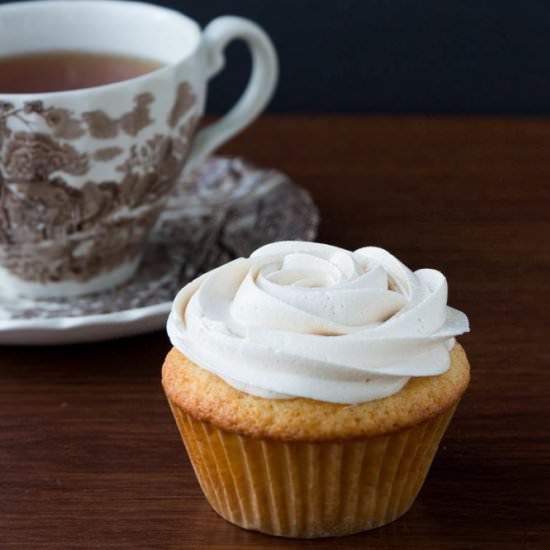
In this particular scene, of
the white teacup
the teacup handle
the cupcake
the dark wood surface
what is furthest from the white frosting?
the teacup handle

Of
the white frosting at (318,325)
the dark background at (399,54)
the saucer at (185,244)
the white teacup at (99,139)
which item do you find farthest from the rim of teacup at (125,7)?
the dark background at (399,54)

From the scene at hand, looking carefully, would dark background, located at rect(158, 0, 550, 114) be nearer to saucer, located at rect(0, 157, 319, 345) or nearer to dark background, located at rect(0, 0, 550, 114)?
dark background, located at rect(0, 0, 550, 114)

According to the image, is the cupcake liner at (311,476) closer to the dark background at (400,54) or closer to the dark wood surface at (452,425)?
the dark wood surface at (452,425)

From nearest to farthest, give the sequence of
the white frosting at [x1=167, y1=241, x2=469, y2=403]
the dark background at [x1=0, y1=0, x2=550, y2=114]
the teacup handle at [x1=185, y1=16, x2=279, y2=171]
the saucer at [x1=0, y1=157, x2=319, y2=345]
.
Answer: the white frosting at [x1=167, y1=241, x2=469, y2=403] → the saucer at [x1=0, y1=157, x2=319, y2=345] → the teacup handle at [x1=185, y1=16, x2=279, y2=171] → the dark background at [x1=0, y1=0, x2=550, y2=114]

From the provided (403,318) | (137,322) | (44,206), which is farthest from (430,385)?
(44,206)

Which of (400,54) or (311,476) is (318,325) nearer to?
(311,476)

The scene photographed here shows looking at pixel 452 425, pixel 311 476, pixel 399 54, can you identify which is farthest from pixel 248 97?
pixel 399 54
